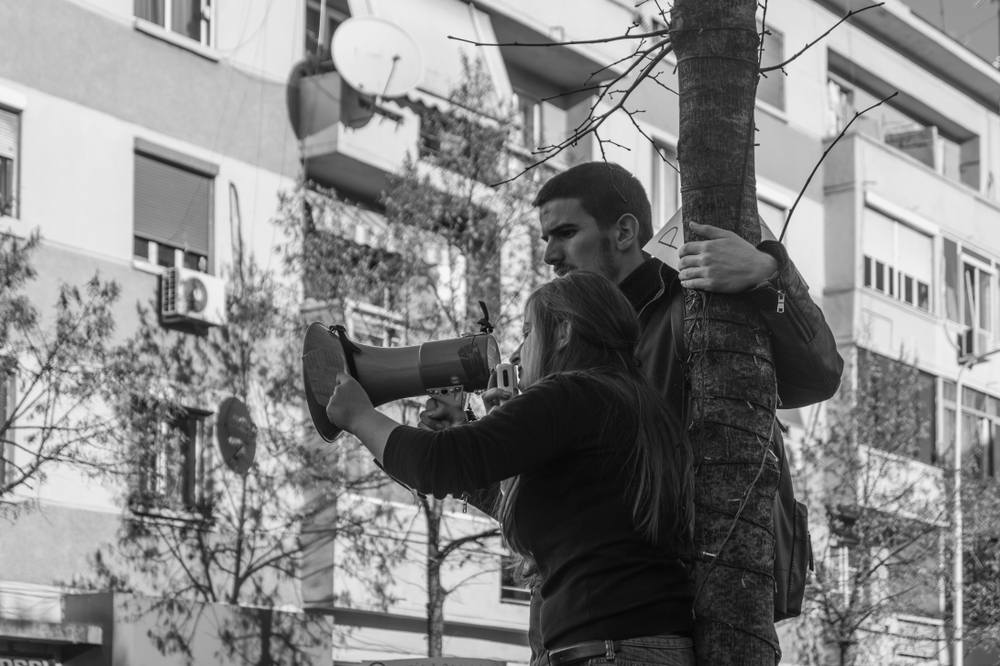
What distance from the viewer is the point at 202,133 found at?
19562mm

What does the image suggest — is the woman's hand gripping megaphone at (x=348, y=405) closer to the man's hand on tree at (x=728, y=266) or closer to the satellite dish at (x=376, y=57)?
the man's hand on tree at (x=728, y=266)

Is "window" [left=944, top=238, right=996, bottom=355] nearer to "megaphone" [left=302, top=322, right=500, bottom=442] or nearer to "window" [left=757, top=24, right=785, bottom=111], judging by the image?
"window" [left=757, top=24, right=785, bottom=111]

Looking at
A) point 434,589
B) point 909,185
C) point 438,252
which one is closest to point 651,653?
point 434,589

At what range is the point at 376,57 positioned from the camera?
20766 mm

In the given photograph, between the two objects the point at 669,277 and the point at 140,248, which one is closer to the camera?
the point at 669,277

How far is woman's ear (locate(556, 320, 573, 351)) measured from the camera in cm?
387

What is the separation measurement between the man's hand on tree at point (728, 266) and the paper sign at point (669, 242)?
41cm

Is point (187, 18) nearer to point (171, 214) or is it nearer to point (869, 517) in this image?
point (171, 214)

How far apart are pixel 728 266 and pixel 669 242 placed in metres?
0.57

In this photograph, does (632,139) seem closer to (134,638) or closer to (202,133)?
(202,133)

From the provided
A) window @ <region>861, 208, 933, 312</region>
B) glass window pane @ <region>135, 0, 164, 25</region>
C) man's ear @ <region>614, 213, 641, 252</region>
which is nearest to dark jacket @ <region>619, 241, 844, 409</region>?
man's ear @ <region>614, 213, 641, 252</region>

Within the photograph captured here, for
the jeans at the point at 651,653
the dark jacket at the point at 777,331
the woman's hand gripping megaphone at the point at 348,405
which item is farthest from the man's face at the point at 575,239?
the jeans at the point at 651,653

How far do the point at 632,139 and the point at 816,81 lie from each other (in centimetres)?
758

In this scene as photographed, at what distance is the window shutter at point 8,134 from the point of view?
17.1 meters
